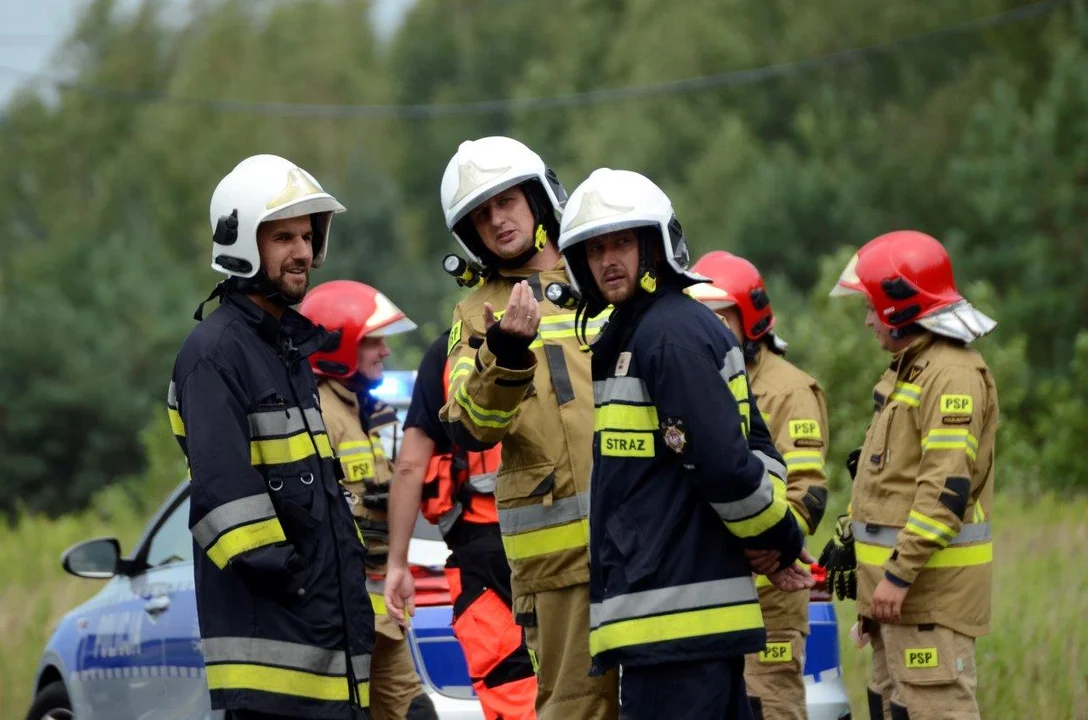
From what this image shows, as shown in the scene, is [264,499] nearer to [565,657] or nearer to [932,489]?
[565,657]

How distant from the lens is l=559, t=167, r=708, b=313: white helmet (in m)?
4.71

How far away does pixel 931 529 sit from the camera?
577 centimetres

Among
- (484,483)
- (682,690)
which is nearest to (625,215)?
(682,690)

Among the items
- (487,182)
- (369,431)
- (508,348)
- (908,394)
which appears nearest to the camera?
(508,348)

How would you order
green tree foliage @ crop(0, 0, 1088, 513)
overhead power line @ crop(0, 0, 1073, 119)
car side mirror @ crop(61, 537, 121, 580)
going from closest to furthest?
car side mirror @ crop(61, 537, 121, 580)
green tree foliage @ crop(0, 0, 1088, 513)
overhead power line @ crop(0, 0, 1073, 119)

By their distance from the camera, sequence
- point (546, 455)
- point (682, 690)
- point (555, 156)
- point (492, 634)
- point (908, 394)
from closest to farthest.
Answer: point (682, 690)
point (546, 455)
point (492, 634)
point (908, 394)
point (555, 156)

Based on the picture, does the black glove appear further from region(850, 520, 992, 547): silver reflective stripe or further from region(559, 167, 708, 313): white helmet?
region(559, 167, 708, 313): white helmet

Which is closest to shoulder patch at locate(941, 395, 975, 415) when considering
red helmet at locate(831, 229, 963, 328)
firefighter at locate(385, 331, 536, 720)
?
red helmet at locate(831, 229, 963, 328)

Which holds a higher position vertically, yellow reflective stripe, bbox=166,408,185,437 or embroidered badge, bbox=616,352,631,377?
embroidered badge, bbox=616,352,631,377

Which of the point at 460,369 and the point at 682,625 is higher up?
the point at 460,369

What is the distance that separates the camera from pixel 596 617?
4641 mm

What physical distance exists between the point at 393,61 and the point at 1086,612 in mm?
63020

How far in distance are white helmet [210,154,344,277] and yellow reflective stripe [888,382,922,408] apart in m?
2.32

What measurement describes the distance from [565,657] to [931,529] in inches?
57.3
